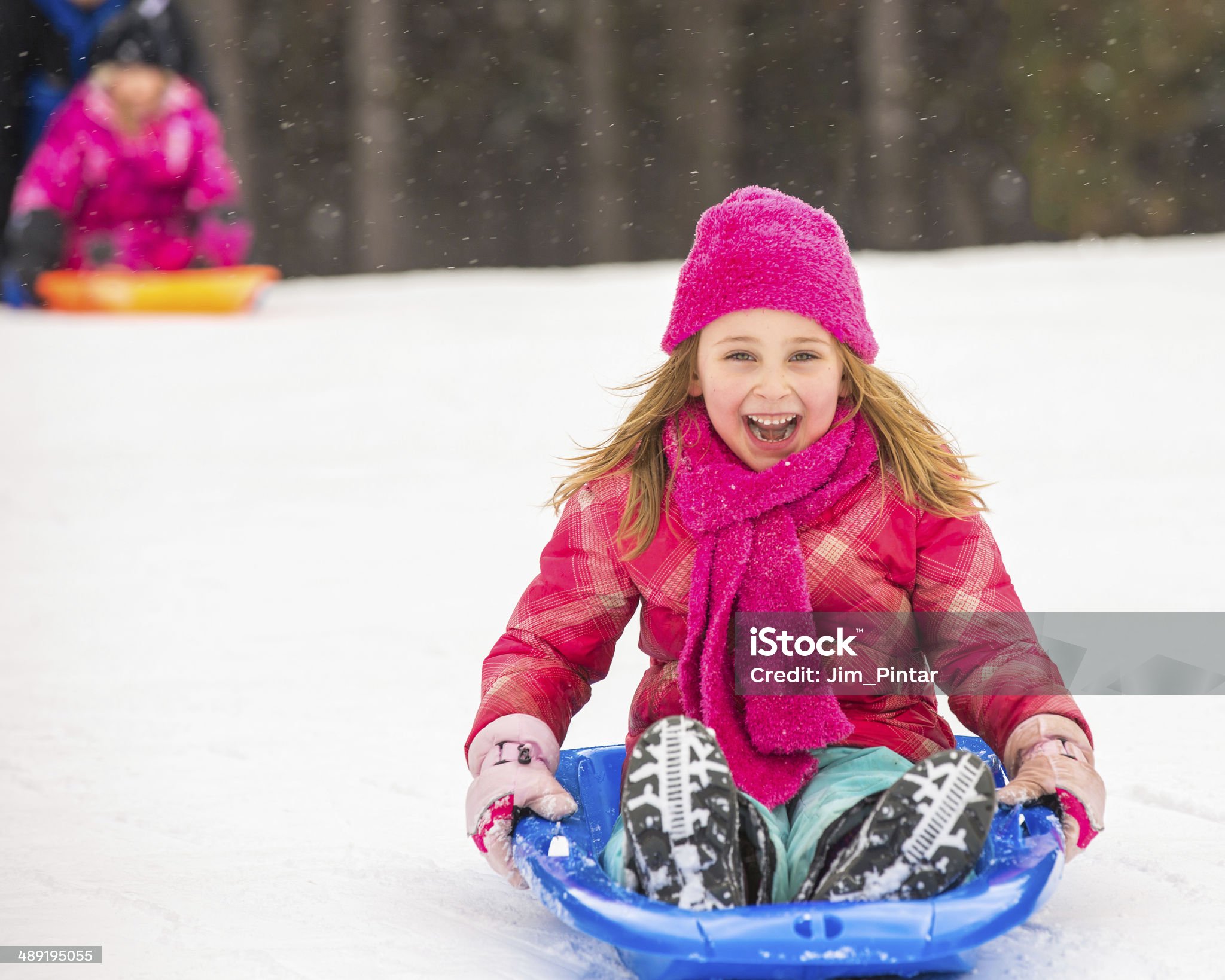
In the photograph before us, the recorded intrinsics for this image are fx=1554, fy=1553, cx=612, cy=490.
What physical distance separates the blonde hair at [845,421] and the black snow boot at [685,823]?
1.22ft

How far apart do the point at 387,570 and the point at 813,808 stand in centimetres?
191

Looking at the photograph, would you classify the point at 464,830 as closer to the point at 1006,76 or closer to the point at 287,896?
the point at 287,896

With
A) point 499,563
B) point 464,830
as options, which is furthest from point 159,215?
point 464,830

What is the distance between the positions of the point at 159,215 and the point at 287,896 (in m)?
5.01

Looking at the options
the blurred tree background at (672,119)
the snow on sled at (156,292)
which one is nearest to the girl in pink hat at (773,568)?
the snow on sled at (156,292)

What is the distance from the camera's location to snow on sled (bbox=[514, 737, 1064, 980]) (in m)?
1.28

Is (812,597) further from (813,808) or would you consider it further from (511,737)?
(511,737)

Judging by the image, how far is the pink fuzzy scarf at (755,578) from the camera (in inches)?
61.7

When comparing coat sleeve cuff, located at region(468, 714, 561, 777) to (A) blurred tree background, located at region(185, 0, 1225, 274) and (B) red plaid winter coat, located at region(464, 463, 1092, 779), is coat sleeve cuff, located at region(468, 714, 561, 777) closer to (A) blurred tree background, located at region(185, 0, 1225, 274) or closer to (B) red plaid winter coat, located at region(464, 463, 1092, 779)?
(B) red plaid winter coat, located at region(464, 463, 1092, 779)

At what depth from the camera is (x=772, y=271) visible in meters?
1.65

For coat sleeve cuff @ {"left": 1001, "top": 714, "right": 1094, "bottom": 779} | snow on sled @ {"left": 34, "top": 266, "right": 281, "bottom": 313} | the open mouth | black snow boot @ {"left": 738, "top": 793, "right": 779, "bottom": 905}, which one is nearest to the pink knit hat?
the open mouth

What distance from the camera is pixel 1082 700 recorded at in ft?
7.76

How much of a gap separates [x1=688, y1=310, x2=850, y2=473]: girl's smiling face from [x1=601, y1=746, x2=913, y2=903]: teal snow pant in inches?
13.0

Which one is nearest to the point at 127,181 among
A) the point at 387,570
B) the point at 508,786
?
the point at 387,570
